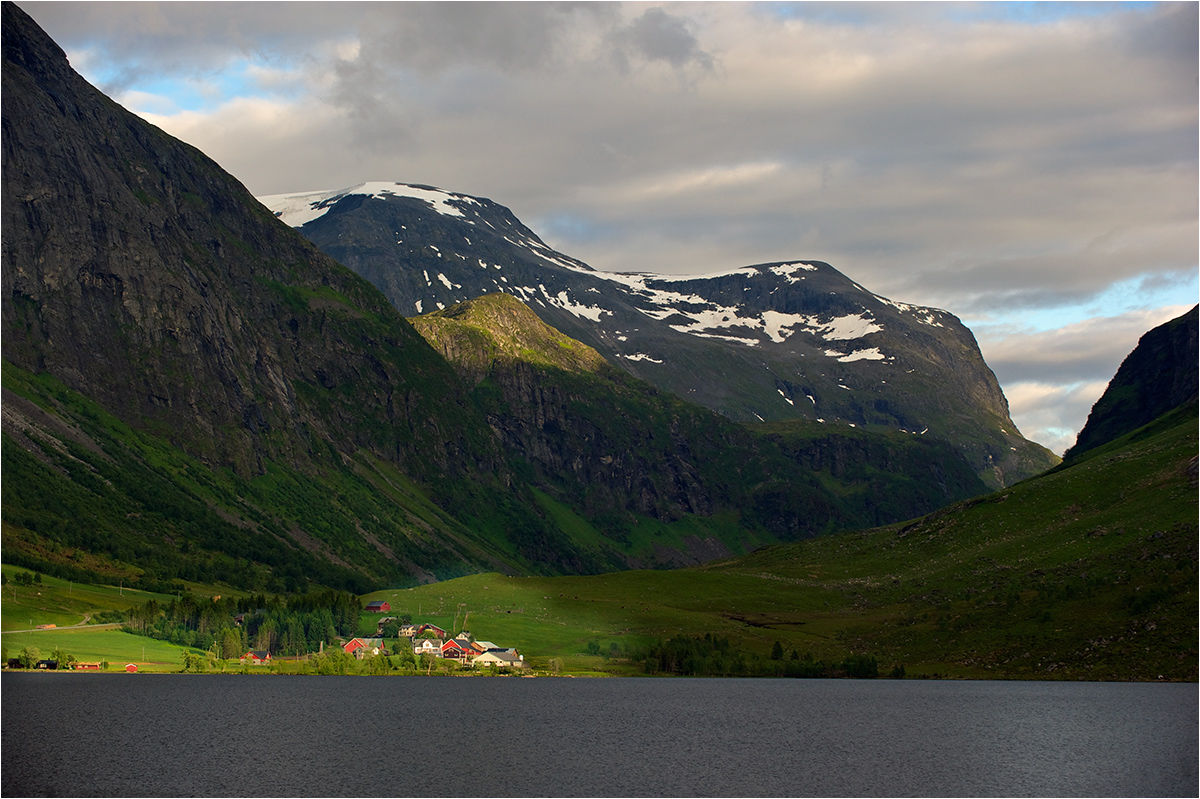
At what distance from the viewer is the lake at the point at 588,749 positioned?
110 metres

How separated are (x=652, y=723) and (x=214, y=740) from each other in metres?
65.2

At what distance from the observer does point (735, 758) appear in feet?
429

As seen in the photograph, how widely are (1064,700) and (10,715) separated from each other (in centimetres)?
Answer: 17726

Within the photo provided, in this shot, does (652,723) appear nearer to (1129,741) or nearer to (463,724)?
(463,724)

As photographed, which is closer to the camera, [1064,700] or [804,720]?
[804,720]

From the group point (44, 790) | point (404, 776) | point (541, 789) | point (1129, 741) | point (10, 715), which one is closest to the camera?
point (44, 790)

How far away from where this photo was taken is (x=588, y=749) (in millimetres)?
136875

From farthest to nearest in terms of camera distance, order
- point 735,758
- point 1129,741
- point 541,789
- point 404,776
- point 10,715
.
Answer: point 10,715 → point 1129,741 → point 735,758 → point 404,776 → point 541,789

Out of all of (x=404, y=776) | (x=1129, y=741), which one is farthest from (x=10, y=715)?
(x=1129, y=741)

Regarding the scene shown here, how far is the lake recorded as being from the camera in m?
110

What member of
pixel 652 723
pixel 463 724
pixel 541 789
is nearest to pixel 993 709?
pixel 652 723

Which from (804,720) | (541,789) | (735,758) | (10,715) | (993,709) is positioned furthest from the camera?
(993,709)

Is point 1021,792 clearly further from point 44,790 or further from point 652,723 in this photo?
point 44,790

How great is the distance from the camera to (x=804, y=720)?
175375 mm
